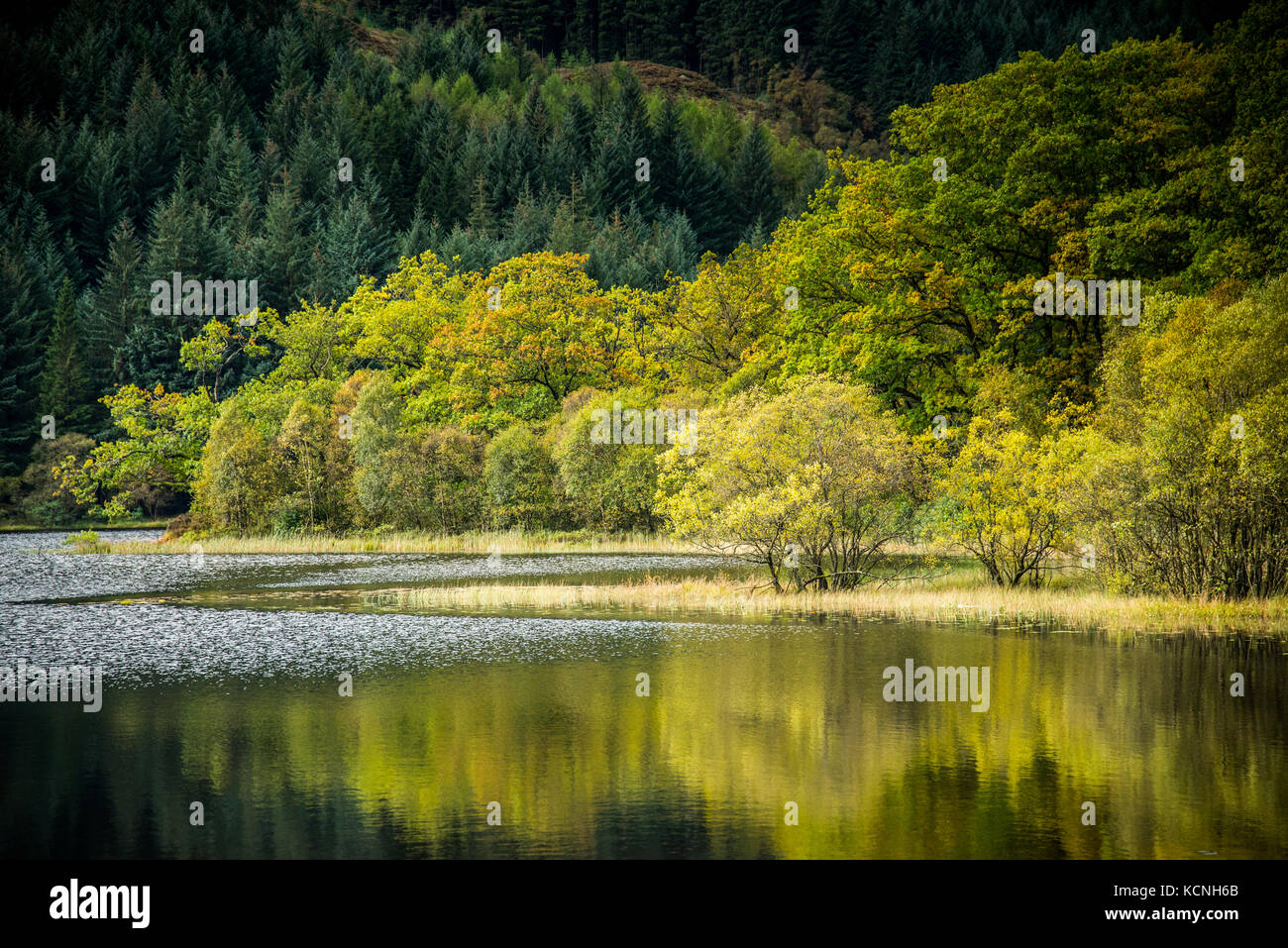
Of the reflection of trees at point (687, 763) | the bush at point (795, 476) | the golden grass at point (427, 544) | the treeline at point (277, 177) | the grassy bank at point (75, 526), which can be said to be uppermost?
the treeline at point (277, 177)

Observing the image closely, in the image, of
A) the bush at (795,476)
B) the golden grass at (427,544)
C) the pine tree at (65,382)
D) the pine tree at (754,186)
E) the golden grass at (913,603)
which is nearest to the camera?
the golden grass at (913,603)

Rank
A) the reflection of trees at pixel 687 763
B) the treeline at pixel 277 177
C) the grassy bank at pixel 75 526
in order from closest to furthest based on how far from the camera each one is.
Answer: the reflection of trees at pixel 687 763 < the grassy bank at pixel 75 526 < the treeline at pixel 277 177

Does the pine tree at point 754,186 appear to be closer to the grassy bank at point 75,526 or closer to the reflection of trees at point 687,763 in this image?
the grassy bank at point 75,526

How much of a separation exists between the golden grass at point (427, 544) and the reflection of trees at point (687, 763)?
33.6 m

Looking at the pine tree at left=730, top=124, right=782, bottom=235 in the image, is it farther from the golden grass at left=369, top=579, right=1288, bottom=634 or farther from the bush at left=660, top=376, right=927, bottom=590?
the bush at left=660, top=376, right=927, bottom=590

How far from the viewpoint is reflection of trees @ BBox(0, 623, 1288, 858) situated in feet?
49.5

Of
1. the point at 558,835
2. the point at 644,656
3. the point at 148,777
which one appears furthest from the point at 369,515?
the point at 558,835

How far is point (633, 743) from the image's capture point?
1980cm

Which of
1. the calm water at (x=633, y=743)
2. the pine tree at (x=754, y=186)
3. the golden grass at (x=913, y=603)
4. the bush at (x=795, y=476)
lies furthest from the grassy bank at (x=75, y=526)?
the pine tree at (x=754, y=186)

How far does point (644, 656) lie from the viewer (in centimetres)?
2792

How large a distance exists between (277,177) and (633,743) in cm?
12540

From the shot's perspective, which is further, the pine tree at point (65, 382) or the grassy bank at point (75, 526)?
the pine tree at point (65, 382)

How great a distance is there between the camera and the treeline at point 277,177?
9700 cm

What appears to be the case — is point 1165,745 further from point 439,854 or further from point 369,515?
point 369,515
